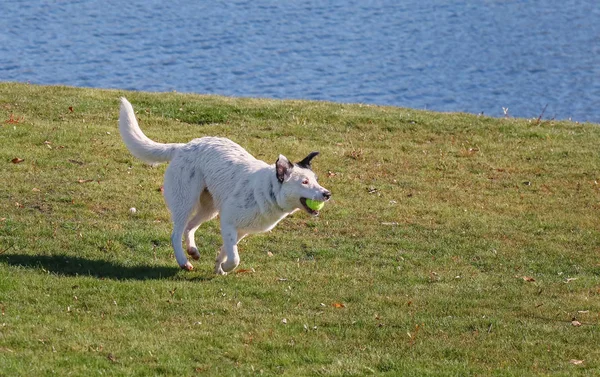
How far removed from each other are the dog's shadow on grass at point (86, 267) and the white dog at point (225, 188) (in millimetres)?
384

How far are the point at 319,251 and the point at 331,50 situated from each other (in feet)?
92.4

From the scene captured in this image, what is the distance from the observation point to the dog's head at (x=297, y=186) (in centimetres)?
1116

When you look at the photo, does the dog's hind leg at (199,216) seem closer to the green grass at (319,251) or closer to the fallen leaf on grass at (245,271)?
the green grass at (319,251)

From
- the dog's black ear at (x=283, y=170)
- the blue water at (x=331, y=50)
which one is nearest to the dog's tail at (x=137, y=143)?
the dog's black ear at (x=283, y=170)

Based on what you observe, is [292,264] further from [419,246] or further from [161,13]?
[161,13]

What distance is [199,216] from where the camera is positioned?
12672 mm

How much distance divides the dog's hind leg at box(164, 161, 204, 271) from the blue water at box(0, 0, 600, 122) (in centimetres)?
2167

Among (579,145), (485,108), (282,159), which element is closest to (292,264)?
(282,159)

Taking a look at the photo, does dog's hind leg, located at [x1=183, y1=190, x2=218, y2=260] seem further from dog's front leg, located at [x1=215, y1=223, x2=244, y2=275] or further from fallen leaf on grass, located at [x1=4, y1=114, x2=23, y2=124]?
fallen leaf on grass, located at [x1=4, y1=114, x2=23, y2=124]

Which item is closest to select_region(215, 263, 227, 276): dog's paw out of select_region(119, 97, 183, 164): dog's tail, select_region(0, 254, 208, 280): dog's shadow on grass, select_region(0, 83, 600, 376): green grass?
select_region(0, 83, 600, 376): green grass

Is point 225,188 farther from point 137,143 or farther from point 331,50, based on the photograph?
point 331,50

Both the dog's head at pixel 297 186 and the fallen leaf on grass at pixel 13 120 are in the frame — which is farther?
the fallen leaf on grass at pixel 13 120

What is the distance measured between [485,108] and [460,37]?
9535 millimetres

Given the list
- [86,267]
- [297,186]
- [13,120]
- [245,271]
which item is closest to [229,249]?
[245,271]
